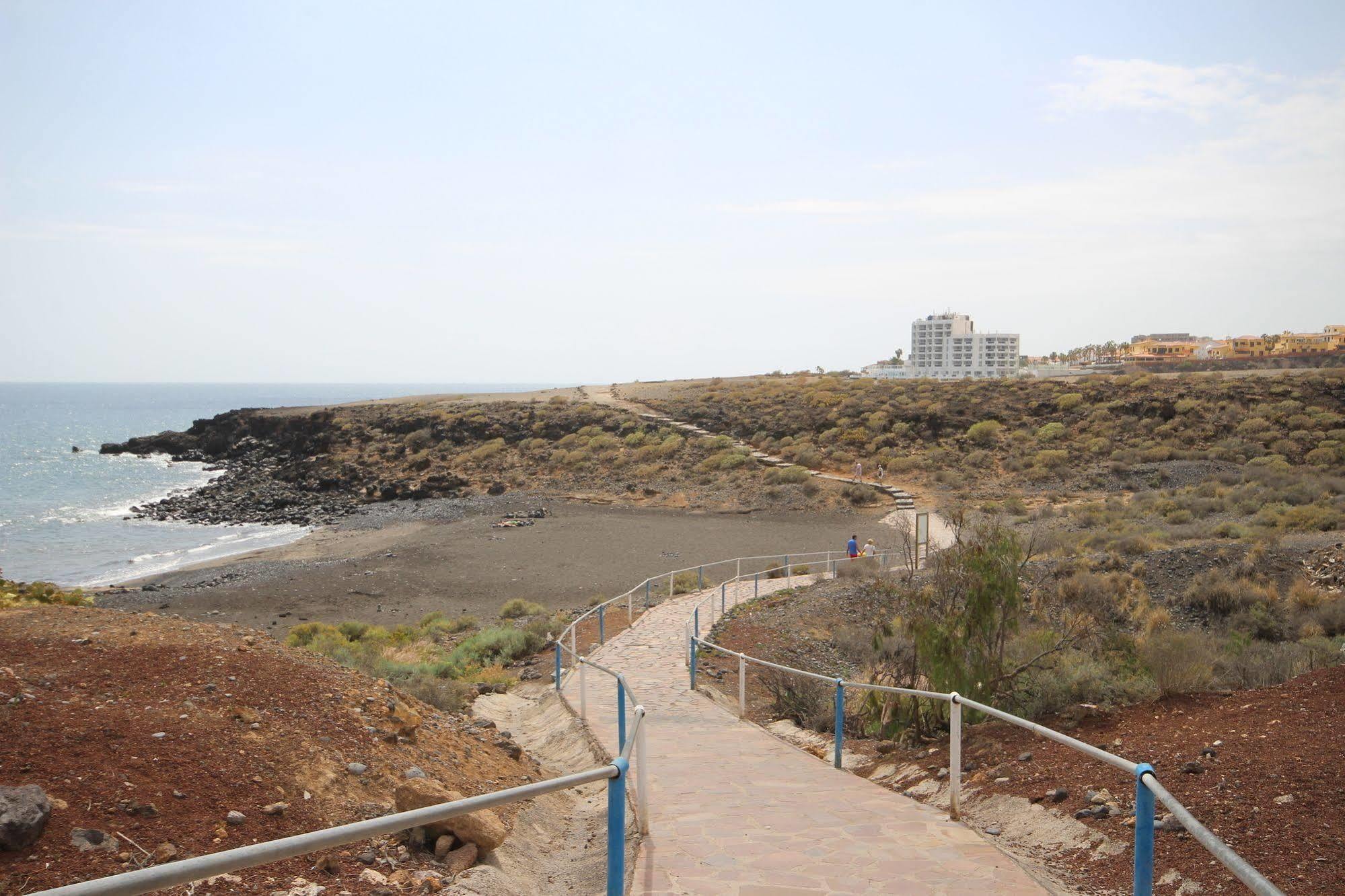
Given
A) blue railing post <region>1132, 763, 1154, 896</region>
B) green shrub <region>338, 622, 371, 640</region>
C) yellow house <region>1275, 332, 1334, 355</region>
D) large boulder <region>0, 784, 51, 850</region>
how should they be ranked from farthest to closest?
yellow house <region>1275, 332, 1334, 355</region>
green shrub <region>338, 622, 371, 640</region>
large boulder <region>0, 784, 51, 850</region>
blue railing post <region>1132, 763, 1154, 896</region>

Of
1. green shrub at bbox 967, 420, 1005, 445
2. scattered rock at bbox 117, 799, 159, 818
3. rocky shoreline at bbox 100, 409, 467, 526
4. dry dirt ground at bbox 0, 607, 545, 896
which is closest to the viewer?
dry dirt ground at bbox 0, 607, 545, 896

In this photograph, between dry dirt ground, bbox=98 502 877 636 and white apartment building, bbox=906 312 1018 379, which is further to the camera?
white apartment building, bbox=906 312 1018 379

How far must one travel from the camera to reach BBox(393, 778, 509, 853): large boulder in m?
5.61

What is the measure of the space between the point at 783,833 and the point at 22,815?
14.9 feet

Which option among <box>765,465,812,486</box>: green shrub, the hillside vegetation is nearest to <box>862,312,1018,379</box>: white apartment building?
the hillside vegetation

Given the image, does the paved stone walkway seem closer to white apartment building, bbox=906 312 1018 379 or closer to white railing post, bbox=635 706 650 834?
white railing post, bbox=635 706 650 834

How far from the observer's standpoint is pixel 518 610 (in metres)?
23.1

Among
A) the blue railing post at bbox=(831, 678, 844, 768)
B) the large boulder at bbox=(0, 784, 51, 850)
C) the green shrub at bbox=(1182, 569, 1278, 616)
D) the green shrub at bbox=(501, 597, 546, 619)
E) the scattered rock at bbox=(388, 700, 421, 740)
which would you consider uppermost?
the large boulder at bbox=(0, 784, 51, 850)

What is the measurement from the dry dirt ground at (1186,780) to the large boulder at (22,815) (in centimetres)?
582

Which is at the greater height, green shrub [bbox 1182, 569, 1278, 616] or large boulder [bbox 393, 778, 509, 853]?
large boulder [bbox 393, 778, 509, 853]

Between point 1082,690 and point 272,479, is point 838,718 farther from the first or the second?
point 272,479

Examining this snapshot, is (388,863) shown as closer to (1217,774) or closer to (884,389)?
(1217,774)

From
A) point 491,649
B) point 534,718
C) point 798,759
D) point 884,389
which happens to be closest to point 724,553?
point 491,649

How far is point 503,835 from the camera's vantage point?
613 cm
